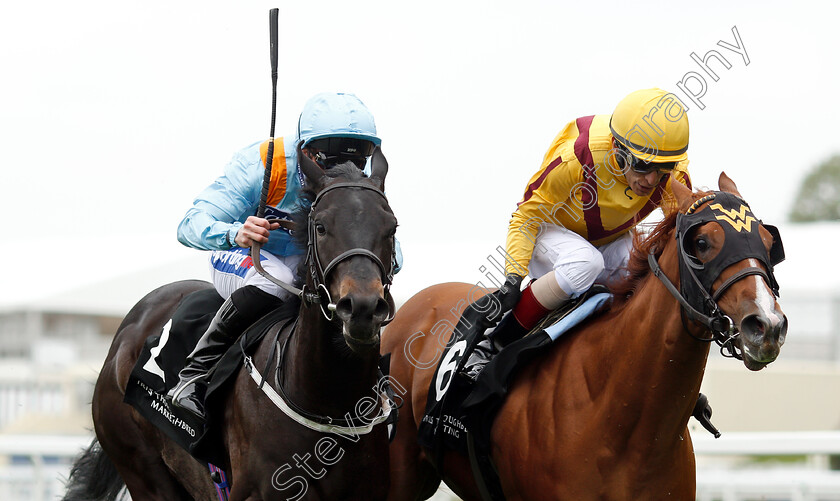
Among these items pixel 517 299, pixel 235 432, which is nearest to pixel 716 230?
pixel 517 299

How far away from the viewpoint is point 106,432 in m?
4.75

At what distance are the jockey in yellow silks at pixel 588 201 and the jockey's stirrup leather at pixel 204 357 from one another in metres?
1.03

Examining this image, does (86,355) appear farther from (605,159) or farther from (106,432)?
(605,159)

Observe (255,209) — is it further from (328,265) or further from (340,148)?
(328,265)

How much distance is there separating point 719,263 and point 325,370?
1381mm

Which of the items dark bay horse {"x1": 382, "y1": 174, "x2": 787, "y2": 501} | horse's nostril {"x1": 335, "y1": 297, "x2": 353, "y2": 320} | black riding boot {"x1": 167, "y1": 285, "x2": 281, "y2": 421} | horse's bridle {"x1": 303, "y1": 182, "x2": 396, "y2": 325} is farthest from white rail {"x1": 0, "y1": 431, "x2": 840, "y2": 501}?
horse's nostril {"x1": 335, "y1": 297, "x2": 353, "y2": 320}

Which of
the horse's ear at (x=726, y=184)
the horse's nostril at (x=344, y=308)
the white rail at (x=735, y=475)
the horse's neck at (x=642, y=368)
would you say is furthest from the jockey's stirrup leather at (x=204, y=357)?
the white rail at (x=735, y=475)

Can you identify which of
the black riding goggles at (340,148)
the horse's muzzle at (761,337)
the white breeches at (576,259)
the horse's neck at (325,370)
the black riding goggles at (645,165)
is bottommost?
the horse's neck at (325,370)

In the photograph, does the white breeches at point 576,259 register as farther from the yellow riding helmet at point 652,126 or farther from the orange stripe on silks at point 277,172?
the orange stripe on silks at point 277,172

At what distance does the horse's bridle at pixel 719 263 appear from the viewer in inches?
115

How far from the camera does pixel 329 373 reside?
3277 mm

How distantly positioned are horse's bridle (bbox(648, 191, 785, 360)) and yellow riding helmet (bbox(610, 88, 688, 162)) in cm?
45

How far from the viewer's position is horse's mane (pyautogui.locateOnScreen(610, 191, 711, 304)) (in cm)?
334

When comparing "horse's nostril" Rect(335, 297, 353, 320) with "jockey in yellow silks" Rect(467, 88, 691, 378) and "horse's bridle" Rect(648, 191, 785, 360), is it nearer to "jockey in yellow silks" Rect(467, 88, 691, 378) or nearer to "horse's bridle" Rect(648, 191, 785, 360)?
"horse's bridle" Rect(648, 191, 785, 360)
